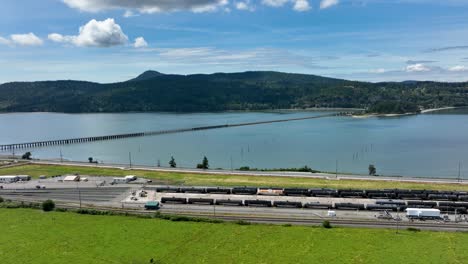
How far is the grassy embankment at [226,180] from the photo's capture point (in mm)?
43875

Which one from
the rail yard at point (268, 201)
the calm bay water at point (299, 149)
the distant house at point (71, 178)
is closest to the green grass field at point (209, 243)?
the rail yard at point (268, 201)

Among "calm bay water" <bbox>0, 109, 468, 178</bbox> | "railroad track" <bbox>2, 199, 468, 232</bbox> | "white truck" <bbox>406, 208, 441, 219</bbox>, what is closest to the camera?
"railroad track" <bbox>2, 199, 468, 232</bbox>

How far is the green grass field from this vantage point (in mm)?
25109

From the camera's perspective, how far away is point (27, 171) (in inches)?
2179

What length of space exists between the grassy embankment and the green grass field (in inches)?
577

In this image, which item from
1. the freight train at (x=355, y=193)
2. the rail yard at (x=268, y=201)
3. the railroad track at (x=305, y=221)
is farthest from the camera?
the freight train at (x=355, y=193)

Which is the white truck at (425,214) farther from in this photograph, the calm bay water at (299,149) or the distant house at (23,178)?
the distant house at (23,178)

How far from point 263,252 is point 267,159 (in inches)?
1911

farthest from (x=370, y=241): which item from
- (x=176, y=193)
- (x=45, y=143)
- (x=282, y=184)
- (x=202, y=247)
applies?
(x=45, y=143)

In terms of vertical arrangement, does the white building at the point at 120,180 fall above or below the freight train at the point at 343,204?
above

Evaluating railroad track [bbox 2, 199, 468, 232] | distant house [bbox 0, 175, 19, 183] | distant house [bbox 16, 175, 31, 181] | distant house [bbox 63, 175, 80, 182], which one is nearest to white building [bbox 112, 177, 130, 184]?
distant house [bbox 63, 175, 80, 182]

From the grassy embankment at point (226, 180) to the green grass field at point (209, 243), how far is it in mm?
14651

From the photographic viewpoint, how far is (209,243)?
2784cm

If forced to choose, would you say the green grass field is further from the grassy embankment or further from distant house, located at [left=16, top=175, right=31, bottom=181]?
distant house, located at [left=16, top=175, right=31, bottom=181]
